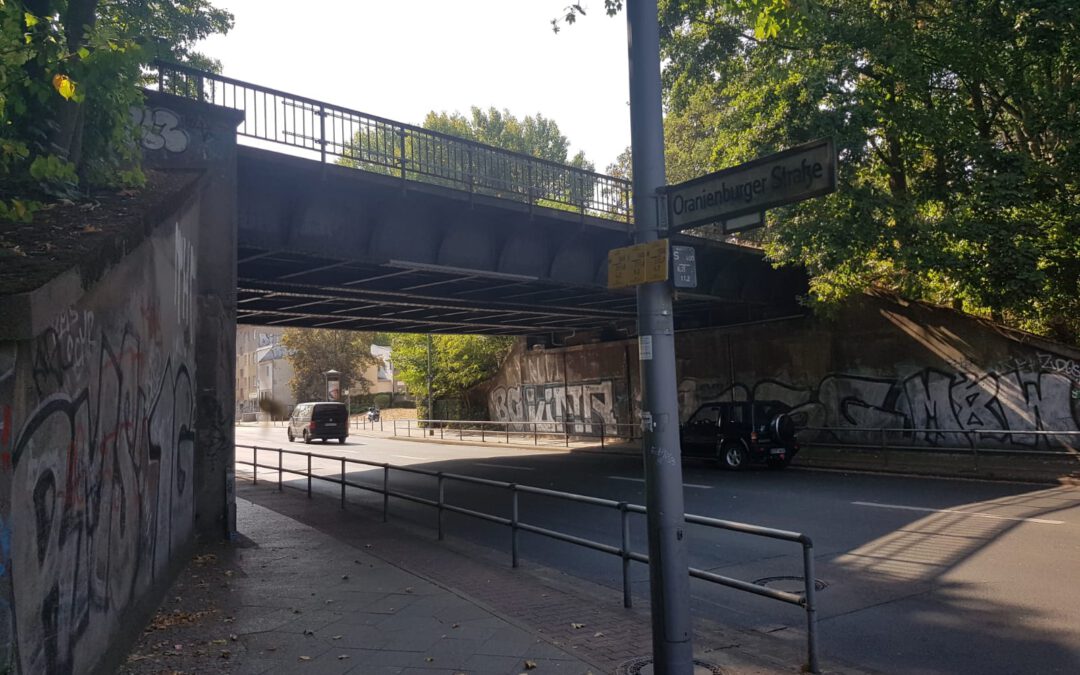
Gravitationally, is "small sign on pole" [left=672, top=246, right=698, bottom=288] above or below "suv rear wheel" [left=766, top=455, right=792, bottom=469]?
above

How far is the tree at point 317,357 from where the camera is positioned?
71938 millimetres

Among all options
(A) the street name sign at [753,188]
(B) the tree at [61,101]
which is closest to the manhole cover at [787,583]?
(A) the street name sign at [753,188]

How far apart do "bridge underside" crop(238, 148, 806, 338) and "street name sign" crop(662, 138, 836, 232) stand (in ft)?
19.7

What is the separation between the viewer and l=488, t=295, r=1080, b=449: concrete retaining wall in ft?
61.1

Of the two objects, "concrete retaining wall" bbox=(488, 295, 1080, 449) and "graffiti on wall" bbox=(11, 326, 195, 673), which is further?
"concrete retaining wall" bbox=(488, 295, 1080, 449)

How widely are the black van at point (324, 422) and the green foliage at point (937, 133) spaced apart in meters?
26.2

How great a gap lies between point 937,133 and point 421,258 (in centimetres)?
1103

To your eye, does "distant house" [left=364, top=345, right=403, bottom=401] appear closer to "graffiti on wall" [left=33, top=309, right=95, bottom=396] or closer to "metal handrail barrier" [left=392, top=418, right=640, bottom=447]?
"metal handrail barrier" [left=392, top=418, right=640, bottom=447]

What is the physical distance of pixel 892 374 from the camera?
21703mm

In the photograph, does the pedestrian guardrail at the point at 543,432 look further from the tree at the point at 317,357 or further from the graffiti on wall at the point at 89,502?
the tree at the point at 317,357

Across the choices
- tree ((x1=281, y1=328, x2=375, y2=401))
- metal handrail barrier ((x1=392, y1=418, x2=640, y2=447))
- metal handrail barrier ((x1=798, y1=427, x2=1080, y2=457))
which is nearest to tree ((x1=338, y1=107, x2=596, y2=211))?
metal handrail barrier ((x1=798, y1=427, x2=1080, y2=457))

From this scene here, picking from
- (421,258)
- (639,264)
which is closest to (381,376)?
(421,258)

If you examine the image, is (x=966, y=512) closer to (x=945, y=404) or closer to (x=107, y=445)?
(x=945, y=404)

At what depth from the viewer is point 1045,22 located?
14695mm
